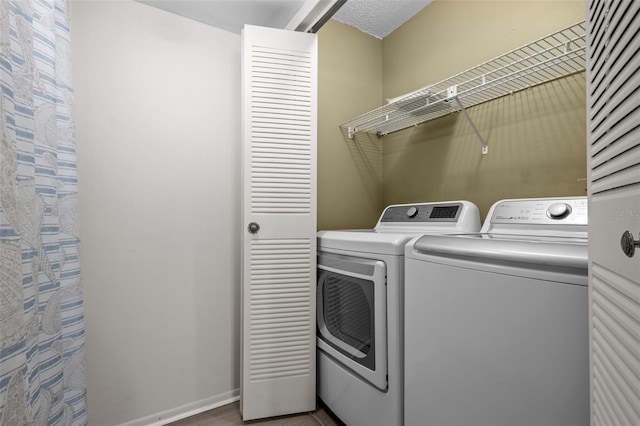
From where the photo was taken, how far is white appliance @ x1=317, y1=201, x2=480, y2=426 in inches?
50.9

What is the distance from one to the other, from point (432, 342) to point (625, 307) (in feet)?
2.30

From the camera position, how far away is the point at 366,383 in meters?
1.43

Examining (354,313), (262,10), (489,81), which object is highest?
(262,10)

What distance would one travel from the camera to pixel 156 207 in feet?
5.46

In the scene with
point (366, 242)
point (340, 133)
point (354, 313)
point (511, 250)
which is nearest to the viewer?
point (511, 250)

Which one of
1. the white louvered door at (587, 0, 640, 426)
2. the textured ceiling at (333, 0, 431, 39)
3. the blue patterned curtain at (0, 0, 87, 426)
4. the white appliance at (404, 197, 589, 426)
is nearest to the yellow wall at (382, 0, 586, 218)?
the textured ceiling at (333, 0, 431, 39)

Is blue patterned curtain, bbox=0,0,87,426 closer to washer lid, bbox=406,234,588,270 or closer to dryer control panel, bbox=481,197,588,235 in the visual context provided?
washer lid, bbox=406,234,588,270

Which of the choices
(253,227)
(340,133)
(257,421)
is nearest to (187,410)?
(257,421)

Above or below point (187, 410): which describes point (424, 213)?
above

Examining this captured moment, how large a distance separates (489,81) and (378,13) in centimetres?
99

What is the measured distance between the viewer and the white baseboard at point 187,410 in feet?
5.34

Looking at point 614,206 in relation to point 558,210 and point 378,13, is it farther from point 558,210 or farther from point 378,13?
point 378,13

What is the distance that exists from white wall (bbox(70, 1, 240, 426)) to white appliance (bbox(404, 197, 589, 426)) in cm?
113

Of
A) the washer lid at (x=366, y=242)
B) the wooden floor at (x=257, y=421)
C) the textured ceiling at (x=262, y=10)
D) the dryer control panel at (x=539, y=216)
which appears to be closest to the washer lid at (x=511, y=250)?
Answer: the washer lid at (x=366, y=242)
